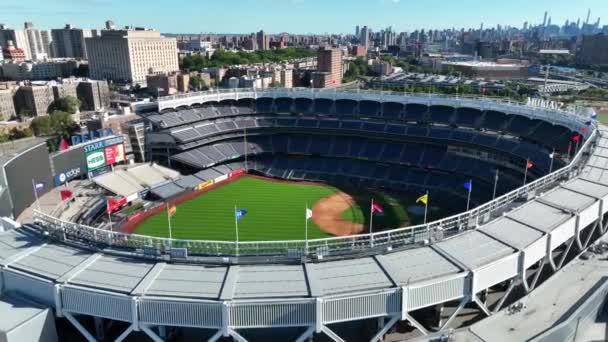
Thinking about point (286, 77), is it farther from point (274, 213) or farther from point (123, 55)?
point (274, 213)

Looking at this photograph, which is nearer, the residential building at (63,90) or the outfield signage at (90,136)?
the outfield signage at (90,136)

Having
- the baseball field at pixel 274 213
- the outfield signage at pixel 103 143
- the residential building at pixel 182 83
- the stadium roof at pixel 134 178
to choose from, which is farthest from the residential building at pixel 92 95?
the baseball field at pixel 274 213

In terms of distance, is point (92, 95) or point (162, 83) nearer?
point (92, 95)

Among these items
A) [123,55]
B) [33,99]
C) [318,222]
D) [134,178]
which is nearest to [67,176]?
[134,178]

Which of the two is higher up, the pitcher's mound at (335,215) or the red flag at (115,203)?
the red flag at (115,203)

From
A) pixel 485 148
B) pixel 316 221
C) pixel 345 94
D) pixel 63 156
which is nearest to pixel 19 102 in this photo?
pixel 63 156

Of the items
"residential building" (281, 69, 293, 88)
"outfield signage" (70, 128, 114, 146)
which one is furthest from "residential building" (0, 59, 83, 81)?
"outfield signage" (70, 128, 114, 146)

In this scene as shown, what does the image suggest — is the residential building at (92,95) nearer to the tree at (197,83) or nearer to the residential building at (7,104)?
the residential building at (7,104)
